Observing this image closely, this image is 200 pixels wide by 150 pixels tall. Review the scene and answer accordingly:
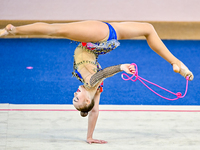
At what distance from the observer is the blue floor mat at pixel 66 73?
12.5 feet

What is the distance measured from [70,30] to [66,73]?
2244 mm

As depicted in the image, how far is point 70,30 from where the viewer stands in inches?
87.4

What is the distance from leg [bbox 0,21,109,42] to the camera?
2.08 meters

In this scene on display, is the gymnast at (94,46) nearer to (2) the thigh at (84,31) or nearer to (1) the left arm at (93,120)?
(2) the thigh at (84,31)

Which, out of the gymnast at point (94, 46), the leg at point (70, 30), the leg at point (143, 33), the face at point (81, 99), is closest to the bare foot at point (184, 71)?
the gymnast at point (94, 46)

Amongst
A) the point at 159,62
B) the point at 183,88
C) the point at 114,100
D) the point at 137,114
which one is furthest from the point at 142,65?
the point at 137,114

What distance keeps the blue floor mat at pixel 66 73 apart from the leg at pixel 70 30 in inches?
59.6

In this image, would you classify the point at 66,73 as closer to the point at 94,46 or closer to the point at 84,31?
the point at 94,46

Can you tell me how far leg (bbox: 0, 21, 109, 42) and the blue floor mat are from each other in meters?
1.51

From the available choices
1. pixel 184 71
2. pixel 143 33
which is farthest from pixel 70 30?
pixel 184 71

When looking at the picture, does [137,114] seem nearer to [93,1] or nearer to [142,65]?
[142,65]

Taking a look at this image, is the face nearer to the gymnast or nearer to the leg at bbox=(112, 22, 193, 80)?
the gymnast

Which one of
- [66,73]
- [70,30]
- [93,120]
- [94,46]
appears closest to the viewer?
[70,30]

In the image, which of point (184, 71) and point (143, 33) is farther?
point (143, 33)
